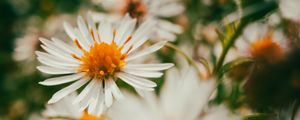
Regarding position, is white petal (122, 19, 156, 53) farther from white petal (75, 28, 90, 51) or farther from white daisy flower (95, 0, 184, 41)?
white daisy flower (95, 0, 184, 41)

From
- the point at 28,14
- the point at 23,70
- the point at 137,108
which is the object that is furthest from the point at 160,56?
the point at 28,14

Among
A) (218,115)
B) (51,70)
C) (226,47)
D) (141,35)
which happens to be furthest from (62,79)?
(218,115)

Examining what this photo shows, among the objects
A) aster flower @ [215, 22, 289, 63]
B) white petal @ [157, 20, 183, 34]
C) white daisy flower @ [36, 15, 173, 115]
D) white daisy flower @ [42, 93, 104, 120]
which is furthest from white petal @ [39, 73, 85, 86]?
white petal @ [157, 20, 183, 34]

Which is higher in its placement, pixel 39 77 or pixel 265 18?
pixel 39 77

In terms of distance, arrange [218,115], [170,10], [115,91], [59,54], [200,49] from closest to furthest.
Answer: [218,115]
[115,91]
[59,54]
[200,49]
[170,10]

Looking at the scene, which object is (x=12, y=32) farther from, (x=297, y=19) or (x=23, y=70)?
(x=297, y=19)

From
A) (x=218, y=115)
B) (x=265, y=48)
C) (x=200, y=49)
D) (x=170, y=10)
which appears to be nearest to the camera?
(x=218, y=115)

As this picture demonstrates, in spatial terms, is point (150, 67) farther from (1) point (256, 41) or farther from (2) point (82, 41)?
(1) point (256, 41)
